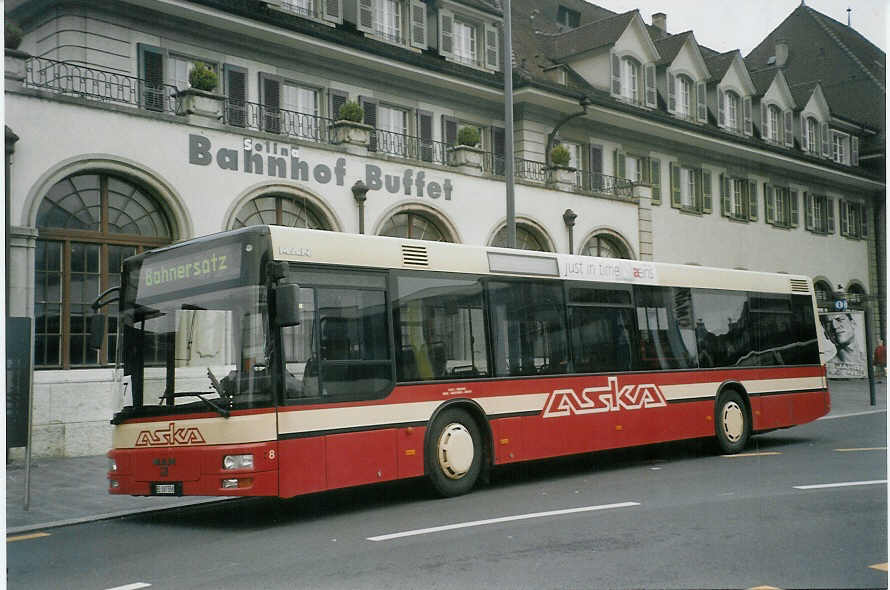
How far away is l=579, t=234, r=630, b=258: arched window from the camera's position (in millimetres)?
27844

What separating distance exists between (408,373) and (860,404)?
64.6 ft

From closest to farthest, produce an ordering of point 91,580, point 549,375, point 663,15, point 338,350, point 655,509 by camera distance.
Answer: point 91,580, point 655,509, point 338,350, point 549,375, point 663,15

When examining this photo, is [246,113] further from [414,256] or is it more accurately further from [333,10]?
[414,256]

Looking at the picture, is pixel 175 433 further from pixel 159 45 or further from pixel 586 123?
pixel 586 123

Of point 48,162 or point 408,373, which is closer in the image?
point 408,373

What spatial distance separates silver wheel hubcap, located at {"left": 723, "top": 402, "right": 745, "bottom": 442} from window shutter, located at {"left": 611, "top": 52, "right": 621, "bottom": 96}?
56.8 feet

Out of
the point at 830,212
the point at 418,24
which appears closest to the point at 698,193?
the point at 830,212

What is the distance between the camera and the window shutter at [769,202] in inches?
1437

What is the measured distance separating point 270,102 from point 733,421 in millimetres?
11393

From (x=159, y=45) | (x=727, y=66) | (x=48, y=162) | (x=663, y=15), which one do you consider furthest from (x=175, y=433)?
(x=663, y=15)

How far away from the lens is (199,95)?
60.2 ft

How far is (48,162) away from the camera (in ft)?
53.6

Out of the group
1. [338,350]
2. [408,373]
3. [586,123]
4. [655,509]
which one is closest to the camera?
[655,509]

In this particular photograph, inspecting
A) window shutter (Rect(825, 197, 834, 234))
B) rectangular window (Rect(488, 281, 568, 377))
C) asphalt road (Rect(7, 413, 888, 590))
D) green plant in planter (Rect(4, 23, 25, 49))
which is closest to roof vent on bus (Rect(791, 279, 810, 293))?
asphalt road (Rect(7, 413, 888, 590))
